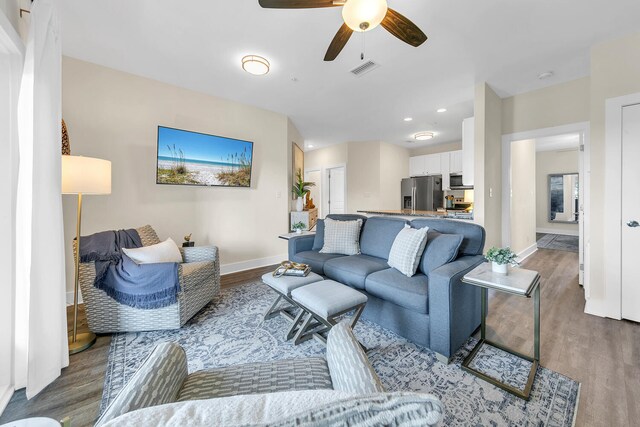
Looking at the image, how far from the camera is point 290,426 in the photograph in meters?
0.38

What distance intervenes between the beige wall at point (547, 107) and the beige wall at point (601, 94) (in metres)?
0.81

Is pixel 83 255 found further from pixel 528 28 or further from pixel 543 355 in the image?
pixel 528 28

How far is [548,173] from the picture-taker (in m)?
7.16

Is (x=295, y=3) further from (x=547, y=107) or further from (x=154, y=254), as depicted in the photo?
(x=547, y=107)

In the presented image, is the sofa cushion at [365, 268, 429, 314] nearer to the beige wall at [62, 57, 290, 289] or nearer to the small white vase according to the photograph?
the small white vase

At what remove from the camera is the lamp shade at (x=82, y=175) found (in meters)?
1.91

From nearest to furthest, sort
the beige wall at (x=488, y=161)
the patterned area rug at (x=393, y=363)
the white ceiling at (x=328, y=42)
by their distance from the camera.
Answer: the patterned area rug at (x=393, y=363) < the white ceiling at (x=328, y=42) < the beige wall at (x=488, y=161)

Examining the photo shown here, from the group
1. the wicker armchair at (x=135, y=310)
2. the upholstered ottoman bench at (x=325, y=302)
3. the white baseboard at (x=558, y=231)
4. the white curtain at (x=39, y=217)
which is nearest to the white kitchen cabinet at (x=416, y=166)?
the white baseboard at (x=558, y=231)

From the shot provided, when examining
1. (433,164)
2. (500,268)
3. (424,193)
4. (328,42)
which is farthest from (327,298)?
(433,164)

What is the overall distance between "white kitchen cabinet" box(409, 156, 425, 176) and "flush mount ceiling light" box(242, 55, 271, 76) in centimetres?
509

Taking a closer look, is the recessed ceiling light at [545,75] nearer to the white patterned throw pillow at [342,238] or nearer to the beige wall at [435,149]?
the white patterned throw pillow at [342,238]

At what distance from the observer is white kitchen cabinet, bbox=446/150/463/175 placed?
5.85 m

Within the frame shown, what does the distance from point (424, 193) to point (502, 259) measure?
16.3ft

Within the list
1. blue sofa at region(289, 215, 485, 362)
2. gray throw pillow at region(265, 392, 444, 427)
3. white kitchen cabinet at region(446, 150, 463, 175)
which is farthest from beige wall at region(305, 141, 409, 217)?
gray throw pillow at region(265, 392, 444, 427)
